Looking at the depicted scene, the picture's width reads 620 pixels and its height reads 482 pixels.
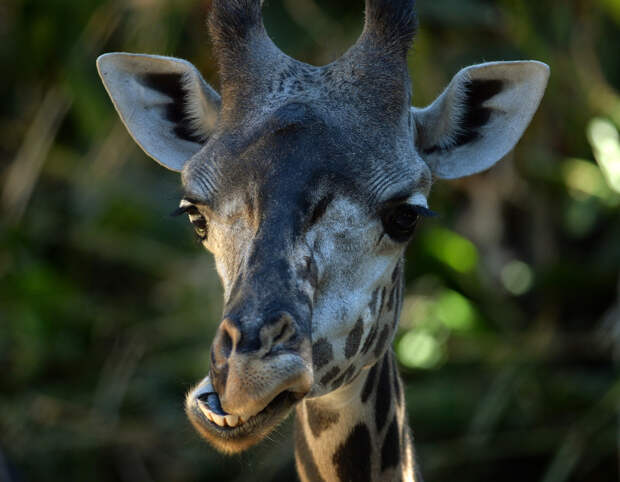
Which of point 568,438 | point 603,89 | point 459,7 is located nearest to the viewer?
point 568,438

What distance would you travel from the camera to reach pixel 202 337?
9891mm

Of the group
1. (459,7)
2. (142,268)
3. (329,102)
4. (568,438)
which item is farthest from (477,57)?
(329,102)

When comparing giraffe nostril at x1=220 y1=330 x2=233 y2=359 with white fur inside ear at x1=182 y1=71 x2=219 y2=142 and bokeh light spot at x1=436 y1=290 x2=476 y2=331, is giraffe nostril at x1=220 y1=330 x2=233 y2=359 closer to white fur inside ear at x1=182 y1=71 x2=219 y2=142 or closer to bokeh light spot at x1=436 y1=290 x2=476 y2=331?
white fur inside ear at x1=182 y1=71 x2=219 y2=142

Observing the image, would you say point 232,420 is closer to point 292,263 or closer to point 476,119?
point 292,263

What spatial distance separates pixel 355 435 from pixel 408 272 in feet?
14.4

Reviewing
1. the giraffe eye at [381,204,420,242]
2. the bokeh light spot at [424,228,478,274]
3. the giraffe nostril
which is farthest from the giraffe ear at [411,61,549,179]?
the bokeh light spot at [424,228,478,274]

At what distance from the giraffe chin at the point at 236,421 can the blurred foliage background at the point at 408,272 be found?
194 inches

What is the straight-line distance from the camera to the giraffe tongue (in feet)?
9.76

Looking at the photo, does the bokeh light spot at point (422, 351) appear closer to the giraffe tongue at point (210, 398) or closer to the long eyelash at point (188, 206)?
the long eyelash at point (188, 206)

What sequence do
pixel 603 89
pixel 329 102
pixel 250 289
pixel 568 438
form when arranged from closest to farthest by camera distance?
pixel 250 289 < pixel 329 102 < pixel 568 438 < pixel 603 89

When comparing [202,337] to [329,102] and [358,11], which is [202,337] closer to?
[358,11]

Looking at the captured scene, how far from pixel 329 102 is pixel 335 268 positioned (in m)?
0.83

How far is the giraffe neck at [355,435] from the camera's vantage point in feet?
12.7

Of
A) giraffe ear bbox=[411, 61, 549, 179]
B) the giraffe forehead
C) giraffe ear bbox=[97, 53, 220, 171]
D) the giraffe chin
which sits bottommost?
the giraffe chin
